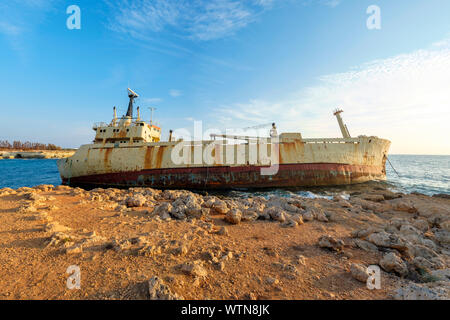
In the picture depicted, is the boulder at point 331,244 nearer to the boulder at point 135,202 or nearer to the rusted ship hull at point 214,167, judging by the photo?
the boulder at point 135,202

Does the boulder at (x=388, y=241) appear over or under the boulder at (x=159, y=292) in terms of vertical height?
under

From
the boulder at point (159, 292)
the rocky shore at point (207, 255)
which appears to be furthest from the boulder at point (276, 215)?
the boulder at point (159, 292)

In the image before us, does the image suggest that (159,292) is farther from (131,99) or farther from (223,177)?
(131,99)

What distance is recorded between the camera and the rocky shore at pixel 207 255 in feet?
7.90

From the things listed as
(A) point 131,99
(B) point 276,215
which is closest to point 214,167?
(B) point 276,215

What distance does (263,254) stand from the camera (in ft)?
11.5

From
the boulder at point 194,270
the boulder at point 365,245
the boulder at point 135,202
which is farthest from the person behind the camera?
the boulder at point 135,202

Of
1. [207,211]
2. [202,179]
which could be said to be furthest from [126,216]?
[202,179]

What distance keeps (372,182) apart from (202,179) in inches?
700
